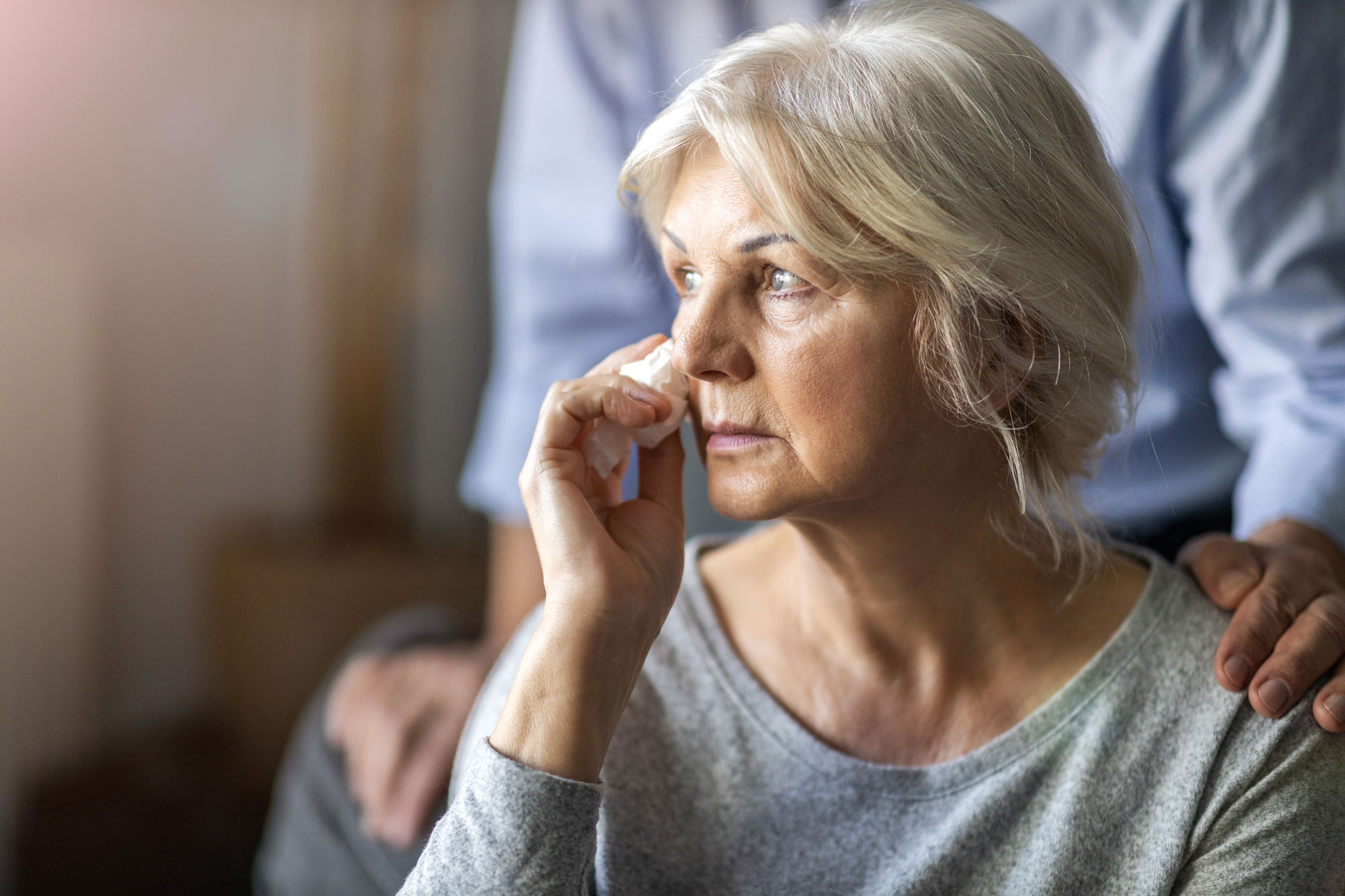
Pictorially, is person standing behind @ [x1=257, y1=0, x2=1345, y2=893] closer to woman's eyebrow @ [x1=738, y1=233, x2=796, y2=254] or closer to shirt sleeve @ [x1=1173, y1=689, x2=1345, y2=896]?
shirt sleeve @ [x1=1173, y1=689, x2=1345, y2=896]

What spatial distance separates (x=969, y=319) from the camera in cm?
96

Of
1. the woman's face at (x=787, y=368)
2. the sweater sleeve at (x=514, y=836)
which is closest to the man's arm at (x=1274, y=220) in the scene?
the woman's face at (x=787, y=368)

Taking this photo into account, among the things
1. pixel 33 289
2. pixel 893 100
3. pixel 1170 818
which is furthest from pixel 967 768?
pixel 33 289

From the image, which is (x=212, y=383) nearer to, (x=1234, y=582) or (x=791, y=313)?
(x=791, y=313)

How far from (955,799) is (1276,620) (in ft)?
1.16

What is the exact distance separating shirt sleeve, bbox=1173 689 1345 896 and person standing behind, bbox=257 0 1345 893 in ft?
0.50

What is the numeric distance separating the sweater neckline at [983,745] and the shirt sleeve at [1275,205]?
1.26 feet

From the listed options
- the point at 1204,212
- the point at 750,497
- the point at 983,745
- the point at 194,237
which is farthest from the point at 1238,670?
the point at 194,237

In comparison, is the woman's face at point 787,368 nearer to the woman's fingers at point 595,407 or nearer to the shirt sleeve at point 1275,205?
the woman's fingers at point 595,407

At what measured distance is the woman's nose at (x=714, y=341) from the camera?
37.6 inches

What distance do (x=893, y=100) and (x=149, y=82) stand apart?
2186 mm

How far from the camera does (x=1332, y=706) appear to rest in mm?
947

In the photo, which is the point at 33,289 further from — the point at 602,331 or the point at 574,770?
the point at 574,770

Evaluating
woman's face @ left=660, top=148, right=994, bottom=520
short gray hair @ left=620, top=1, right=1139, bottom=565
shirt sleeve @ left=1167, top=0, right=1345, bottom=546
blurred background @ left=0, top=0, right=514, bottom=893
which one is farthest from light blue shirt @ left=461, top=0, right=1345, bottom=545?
blurred background @ left=0, top=0, right=514, bottom=893
